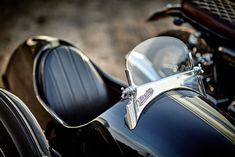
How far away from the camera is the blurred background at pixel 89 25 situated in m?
3.68

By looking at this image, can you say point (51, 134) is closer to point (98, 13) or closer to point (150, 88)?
point (150, 88)

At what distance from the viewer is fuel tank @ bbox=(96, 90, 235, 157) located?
154 cm

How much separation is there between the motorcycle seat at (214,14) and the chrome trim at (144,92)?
44.0 inches

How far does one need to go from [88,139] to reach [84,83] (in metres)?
0.60

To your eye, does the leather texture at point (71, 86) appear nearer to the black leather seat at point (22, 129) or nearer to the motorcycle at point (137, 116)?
the motorcycle at point (137, 116)

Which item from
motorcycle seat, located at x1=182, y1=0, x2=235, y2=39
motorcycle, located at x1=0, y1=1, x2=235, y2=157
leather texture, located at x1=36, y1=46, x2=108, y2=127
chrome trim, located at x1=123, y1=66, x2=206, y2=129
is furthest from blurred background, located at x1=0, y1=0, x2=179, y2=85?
chrome trim, located at x1=123, y1=66, x2=206, y2=129

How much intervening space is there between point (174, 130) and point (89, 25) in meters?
2.52

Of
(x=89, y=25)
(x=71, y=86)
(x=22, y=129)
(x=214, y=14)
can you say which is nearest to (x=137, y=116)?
(x=22, y=129)

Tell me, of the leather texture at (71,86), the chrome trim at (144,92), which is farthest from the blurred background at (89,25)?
the chrome trim at (144,92)

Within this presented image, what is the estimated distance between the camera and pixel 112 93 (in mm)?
2377

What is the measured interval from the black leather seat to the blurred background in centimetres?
173

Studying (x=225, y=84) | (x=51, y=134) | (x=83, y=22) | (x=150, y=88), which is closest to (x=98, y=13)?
(x=83, y=22)

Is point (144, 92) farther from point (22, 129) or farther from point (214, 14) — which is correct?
point (214, 14)

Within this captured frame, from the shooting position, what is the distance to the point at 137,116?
1623 mm
